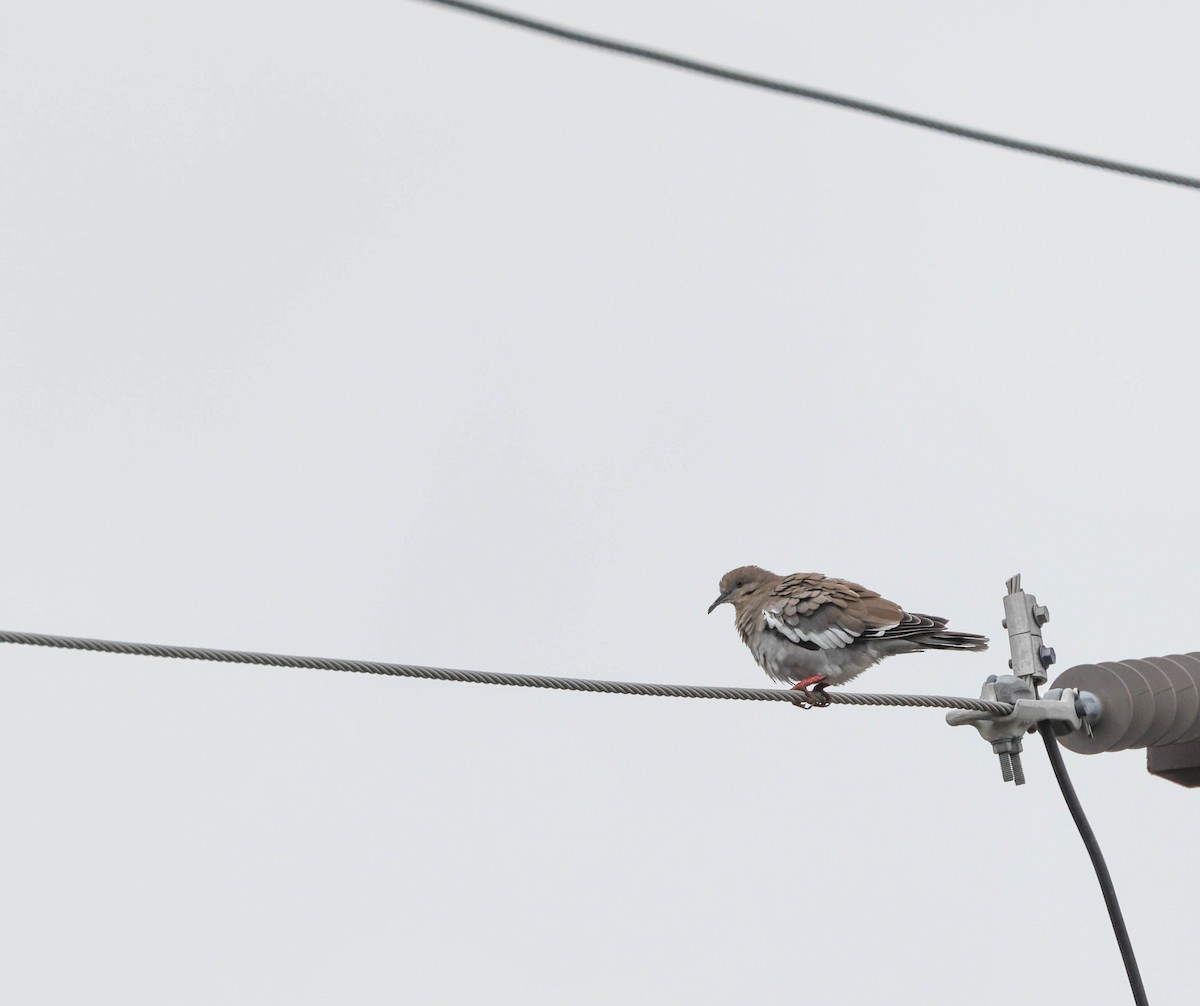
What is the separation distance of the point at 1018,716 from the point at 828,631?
8.33 ft

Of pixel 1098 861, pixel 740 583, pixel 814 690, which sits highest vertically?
pixel 740 583

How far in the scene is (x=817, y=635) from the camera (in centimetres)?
906

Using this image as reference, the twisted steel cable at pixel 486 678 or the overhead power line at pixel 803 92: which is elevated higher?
the overhead power line at pixel 803 92

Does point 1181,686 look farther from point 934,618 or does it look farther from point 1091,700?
point 934,618

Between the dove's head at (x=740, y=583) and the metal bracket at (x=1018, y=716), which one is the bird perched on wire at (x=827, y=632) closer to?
the dove's head at (x=740, y=583)

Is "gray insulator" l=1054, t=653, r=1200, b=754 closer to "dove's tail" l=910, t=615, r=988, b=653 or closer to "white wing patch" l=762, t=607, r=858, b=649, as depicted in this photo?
"dove's tail" l=910, t=615, r=988, b=653

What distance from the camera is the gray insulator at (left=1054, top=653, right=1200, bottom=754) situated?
6.61 metres

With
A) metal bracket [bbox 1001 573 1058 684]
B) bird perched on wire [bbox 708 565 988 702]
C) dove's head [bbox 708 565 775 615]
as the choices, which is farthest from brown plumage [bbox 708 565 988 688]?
metal bracket [bbox 1001 573 1058 684]

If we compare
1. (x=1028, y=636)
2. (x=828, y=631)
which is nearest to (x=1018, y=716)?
(x=1028, y=636)

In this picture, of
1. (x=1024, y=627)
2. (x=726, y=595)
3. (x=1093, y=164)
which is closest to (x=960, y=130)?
(x=1093, y=164)

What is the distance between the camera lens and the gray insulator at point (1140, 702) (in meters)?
6.61

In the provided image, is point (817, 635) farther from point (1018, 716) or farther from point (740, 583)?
point (1018, 716)

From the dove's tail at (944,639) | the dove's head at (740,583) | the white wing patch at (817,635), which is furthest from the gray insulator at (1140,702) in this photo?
the dove's head at (740,583)

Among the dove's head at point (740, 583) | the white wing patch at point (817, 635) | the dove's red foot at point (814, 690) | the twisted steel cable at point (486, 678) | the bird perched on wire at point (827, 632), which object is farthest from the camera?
the dove's head at point (740, 583)
